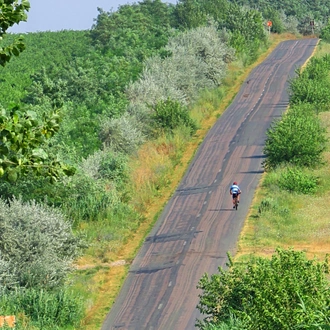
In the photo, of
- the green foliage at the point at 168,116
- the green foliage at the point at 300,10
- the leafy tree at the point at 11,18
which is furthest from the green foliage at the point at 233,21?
the leafy tree at the point at 11,18

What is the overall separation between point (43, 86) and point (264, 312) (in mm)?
47522

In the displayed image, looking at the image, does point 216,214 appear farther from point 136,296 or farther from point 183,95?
point 183,95

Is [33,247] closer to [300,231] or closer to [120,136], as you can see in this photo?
[300,231]

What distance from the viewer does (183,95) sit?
5803cm

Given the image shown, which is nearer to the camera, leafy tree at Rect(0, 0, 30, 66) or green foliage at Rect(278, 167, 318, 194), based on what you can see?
leafy tree at Rect(0, 0, 30, 66)

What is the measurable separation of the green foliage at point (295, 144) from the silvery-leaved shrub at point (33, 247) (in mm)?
15774

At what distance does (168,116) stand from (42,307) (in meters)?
27.5

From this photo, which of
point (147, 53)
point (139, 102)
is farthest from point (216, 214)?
point (147, 53)

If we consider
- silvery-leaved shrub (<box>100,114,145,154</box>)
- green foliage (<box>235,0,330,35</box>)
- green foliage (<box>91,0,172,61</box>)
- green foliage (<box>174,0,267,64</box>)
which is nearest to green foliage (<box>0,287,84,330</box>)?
silvery-leaved shrub (<box>100,114,145,154</box>)

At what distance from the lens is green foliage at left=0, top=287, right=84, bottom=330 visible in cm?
2562

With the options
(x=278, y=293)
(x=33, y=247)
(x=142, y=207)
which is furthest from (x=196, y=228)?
Answer: (x=278, y=293)

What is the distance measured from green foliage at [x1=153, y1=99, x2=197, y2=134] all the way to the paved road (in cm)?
213

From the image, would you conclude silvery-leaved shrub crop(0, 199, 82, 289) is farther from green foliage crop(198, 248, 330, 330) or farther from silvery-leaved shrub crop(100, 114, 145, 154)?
silvery-leaved shrub crop(100, 114, 145, 154)

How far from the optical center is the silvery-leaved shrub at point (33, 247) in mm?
27766
